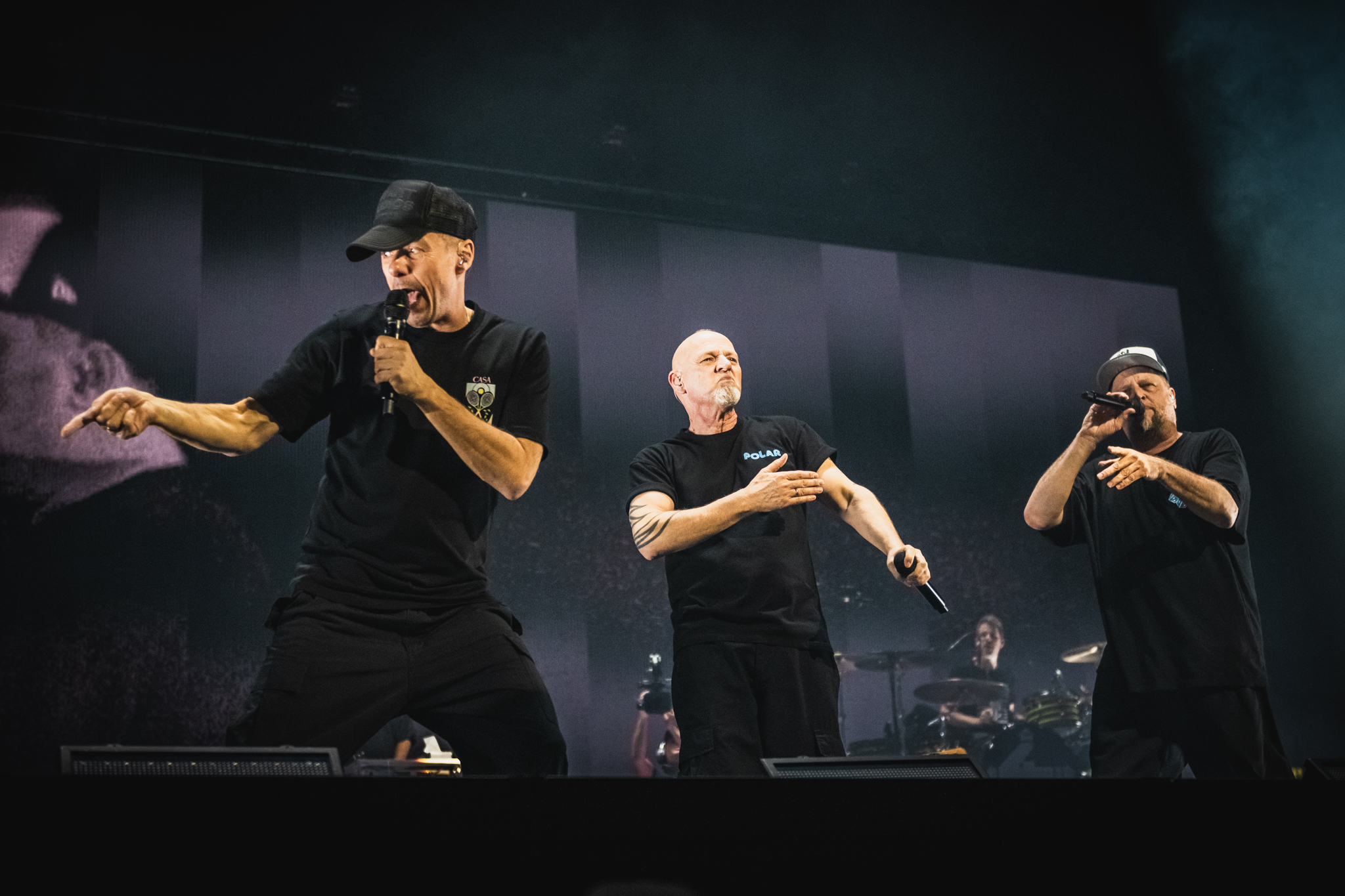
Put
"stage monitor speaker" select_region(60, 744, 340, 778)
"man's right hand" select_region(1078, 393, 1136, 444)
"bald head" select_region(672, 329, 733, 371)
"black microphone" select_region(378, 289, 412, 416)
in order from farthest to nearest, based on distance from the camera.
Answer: "man's right hand" select_region(1078, 393, 1136, 444) < "bald head" select_region(672, 329, 733, 371) < "black microphone" select_region(378, 289, 412, 416) < "stage monitor speaker" select_region(60, 744, 340, 778)

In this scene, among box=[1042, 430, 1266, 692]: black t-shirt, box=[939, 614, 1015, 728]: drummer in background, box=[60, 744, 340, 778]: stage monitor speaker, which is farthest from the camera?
box=[939, 614, 1015, 728]: drummer in background

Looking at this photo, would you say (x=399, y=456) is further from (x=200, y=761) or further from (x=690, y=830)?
(x=690, y=830)

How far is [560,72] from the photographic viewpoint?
20.0ft

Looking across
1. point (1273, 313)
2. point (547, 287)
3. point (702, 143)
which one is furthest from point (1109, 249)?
point (547, 287)

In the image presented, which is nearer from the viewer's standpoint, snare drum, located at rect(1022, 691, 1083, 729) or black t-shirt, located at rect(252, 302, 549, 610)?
black t-shirt, located at rect(252, 302, 549, 610)

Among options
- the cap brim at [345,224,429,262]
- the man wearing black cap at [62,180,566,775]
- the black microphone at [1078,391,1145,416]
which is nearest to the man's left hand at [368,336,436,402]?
the man wearing black cap at [62,180,566,775]

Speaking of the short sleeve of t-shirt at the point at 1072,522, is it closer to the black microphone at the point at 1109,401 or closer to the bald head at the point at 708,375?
the black microphone at the point at 1109,401

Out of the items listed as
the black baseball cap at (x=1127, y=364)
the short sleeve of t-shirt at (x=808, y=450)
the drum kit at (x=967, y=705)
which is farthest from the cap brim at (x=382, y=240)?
the drum kit at (x=967, y=705)

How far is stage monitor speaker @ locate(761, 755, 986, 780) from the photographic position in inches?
68.2

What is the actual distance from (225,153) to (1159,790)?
19.2 ft

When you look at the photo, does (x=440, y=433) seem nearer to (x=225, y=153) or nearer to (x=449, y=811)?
(x=449, y=811)

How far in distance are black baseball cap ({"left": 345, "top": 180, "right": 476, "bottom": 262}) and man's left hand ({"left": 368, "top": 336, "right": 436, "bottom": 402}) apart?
0.42m

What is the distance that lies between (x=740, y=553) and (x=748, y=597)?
0.46 ft

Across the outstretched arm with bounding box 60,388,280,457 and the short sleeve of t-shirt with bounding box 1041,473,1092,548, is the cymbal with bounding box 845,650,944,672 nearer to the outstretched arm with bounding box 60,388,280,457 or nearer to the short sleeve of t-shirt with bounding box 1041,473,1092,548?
the short sleeve of t-shirt with bounding box 1041,473,1092,548
